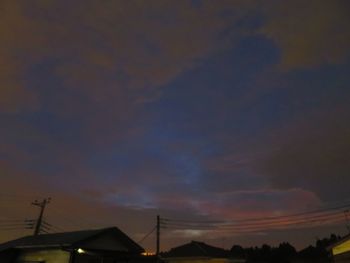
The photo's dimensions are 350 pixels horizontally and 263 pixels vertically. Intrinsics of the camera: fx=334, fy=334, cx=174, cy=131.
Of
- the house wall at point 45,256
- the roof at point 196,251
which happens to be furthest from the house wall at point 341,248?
the house wall at point 45,256

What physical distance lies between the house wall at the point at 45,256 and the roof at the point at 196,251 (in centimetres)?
2083

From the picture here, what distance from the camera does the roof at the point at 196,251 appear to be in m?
38.6

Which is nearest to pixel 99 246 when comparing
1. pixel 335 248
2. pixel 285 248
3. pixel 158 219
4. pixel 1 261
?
pixel 1 261

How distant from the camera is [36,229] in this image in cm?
4122

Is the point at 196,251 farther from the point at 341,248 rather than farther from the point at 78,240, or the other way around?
the point at 78,240

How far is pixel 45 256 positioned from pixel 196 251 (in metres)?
22.1

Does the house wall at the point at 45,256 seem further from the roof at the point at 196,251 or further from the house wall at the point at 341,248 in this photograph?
the roof at the point at 196,251

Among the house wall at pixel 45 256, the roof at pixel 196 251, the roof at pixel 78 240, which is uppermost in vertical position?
the roof at pixel 196 251

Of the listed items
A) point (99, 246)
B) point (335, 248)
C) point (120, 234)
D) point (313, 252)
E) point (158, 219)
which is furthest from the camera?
point (313, 252)

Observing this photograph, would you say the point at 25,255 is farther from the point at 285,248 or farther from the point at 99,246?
the point at 285,248

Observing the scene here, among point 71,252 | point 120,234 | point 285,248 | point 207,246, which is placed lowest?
point 71,252

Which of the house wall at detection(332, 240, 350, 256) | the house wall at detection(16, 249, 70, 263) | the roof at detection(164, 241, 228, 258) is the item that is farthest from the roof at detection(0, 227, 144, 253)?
the roof at detection(164, 241, 228, 258)

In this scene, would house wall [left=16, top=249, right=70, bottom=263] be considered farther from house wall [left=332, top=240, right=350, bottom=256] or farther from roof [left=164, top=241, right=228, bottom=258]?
roof [left=164, top=241, right=228, bottom=258]

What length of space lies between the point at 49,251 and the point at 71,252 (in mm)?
2103
